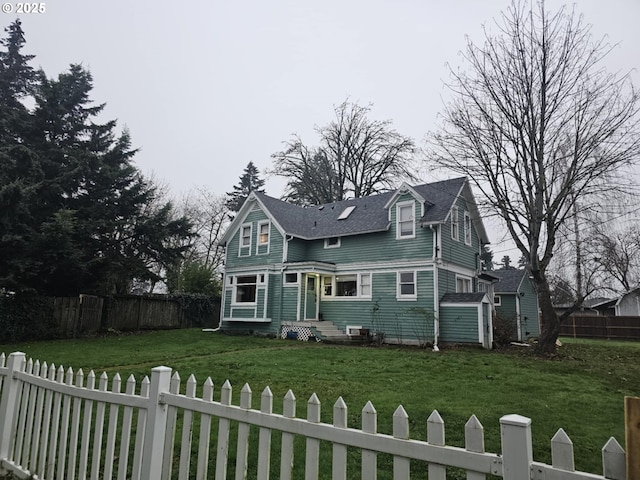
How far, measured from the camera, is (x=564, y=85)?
13.9 meters

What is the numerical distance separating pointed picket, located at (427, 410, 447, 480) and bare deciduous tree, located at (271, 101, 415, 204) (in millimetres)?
31585

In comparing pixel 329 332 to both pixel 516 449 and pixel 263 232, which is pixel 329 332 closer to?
pixel 263 232

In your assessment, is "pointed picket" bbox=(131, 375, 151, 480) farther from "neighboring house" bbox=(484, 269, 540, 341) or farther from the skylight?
"neighboring house" bbox=(484, 269, 540, 341)

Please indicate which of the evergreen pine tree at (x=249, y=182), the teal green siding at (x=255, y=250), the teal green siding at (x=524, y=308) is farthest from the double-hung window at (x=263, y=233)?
the evergreen pine tree at (x=249, y=182)

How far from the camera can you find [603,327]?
1089 inches

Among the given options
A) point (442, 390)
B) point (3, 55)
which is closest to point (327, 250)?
point (442, 390)

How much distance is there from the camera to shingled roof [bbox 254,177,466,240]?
18.2 meters

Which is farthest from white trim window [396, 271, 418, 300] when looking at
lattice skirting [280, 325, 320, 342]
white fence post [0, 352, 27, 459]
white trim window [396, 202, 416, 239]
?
white fence post [0, 352, 27, 459]

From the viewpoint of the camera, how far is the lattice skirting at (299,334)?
18219mm

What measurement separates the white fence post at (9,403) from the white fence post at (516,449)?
4.62 m

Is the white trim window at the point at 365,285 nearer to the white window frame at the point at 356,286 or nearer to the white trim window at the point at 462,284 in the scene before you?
the white window frame at the point at 356,286

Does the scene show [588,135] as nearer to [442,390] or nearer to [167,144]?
[442,390]

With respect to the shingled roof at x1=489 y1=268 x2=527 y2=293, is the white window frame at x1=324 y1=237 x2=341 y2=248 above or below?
above

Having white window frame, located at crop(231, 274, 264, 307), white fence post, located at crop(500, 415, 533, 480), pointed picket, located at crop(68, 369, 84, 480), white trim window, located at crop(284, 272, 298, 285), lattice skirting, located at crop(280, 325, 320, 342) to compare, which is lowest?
lattice skirting, located at crop(280, 325, 320, 342)
